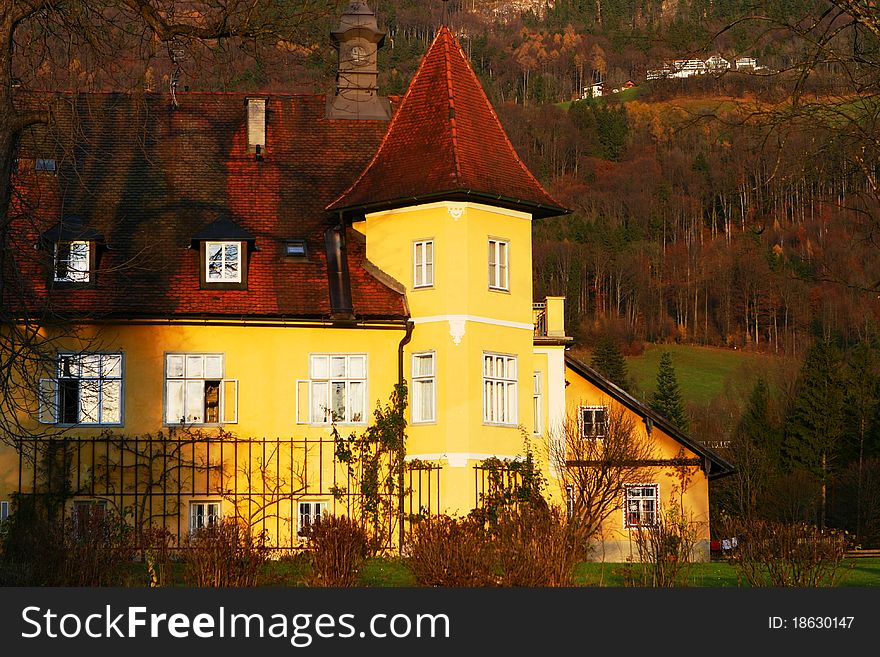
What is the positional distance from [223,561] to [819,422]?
52674 mm

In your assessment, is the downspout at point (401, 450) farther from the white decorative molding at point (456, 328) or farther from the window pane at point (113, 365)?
the window pane at point (113, 365)

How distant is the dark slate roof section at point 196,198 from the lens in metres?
31.3

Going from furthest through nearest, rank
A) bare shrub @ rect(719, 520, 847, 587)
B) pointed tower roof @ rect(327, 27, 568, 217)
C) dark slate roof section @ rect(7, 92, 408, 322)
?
1. pointed tower roof @ rect(327, 27, 568, 217)
2. dark slate roof section @ rect(7, 92, 408, 322)
3. bare shrub @ rect(719, 520, 847, 587)

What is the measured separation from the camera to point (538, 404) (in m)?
34.8

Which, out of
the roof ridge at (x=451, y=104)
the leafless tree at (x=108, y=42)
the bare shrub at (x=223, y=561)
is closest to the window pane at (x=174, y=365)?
the roof ridge at (x=451, y=104)

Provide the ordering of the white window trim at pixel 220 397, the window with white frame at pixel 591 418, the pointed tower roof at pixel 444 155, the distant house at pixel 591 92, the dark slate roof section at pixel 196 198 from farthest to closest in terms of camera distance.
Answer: the distant house at pixel 591 92 < the window with white frame at pixel 591 418 < the pointed tower roof at pixel 444 155 < the white window trim at pixel 220 397 < the dark slate roof section at pixel 196 198

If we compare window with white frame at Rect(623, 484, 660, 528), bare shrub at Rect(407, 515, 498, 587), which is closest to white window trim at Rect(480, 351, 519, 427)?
window with white frame at Rect(623, 484, 660, 528)

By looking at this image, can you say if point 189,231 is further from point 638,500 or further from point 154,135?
point 638,500

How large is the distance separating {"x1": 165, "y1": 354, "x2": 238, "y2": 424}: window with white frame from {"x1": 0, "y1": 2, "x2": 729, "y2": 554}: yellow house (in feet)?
0.14

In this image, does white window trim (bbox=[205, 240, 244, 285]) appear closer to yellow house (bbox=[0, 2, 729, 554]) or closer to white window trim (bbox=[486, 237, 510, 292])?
yellow house (bbox=[0, 2, 729, 554])

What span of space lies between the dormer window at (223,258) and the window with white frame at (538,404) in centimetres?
739

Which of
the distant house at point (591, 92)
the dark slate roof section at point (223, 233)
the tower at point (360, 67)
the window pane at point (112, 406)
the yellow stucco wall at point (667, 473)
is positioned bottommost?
the yellow stucco wall at point (667, 473)

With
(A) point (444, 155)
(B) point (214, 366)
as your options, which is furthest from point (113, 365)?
(A) point (444, 155)

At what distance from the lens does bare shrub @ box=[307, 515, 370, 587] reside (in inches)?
810
